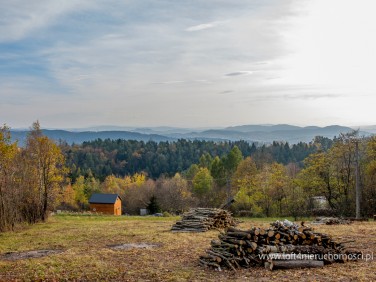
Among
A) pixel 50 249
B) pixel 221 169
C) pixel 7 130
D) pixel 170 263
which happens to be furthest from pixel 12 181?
pixel 221 169

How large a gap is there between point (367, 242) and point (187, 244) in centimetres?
742

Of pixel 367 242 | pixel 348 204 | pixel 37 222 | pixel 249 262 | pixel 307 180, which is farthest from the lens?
pixel 307 180

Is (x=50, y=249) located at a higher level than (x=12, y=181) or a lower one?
lower

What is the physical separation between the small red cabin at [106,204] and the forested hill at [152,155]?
5682 centimetres

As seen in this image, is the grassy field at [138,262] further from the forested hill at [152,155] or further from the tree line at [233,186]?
the forested hill at [152,155]

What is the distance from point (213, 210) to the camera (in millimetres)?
21719

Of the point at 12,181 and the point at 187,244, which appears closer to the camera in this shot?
the point at 187,244

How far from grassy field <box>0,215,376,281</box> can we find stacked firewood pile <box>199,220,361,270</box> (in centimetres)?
34

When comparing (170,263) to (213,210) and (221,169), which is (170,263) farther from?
(221,169)

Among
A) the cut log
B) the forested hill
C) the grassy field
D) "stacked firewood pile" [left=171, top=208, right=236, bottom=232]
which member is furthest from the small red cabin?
the forested hill

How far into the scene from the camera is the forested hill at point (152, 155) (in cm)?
12544

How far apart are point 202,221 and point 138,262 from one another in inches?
317

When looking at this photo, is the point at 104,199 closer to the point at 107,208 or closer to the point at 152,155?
the point at 107,208

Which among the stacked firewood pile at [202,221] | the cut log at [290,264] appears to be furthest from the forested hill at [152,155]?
the cut log at [290,264]
